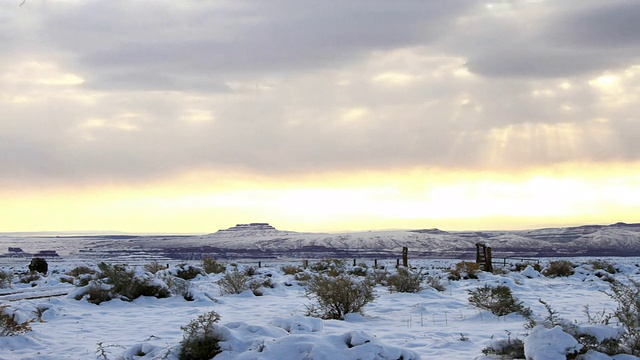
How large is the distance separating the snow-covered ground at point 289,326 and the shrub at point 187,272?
3.60 metres

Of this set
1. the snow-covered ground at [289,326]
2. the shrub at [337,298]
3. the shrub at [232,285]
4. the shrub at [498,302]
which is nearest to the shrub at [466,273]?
the snow-covered ground at [289,326]

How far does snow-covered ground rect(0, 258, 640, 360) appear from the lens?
8.68 metres

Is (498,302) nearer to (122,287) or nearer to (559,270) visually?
(122,287)

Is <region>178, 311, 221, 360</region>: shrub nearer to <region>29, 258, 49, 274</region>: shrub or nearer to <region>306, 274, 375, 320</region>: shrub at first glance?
<region>306, 274, 375, 320</region>: shrub

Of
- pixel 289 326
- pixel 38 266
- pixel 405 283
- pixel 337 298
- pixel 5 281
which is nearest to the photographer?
pixel 289 326

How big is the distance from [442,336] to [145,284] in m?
10.9

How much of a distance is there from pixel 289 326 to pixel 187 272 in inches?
676

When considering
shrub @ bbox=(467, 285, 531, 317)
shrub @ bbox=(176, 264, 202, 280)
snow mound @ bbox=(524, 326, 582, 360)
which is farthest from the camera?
shrub @ bbox=(176, 264, 202, 280)

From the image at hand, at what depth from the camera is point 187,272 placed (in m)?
27.4

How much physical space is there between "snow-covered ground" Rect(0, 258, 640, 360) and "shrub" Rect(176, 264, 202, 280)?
360 centimetres

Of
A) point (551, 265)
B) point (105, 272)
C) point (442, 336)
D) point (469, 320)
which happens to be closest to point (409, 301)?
point (469, 320)

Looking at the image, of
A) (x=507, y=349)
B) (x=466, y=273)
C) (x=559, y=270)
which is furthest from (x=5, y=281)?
(x=559, y=270)

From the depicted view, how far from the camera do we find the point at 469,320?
14312 millimetres

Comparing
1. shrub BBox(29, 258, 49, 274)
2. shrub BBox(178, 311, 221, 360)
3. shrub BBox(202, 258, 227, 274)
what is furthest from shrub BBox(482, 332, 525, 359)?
shrub BBox(29, 258, 49, 274)
